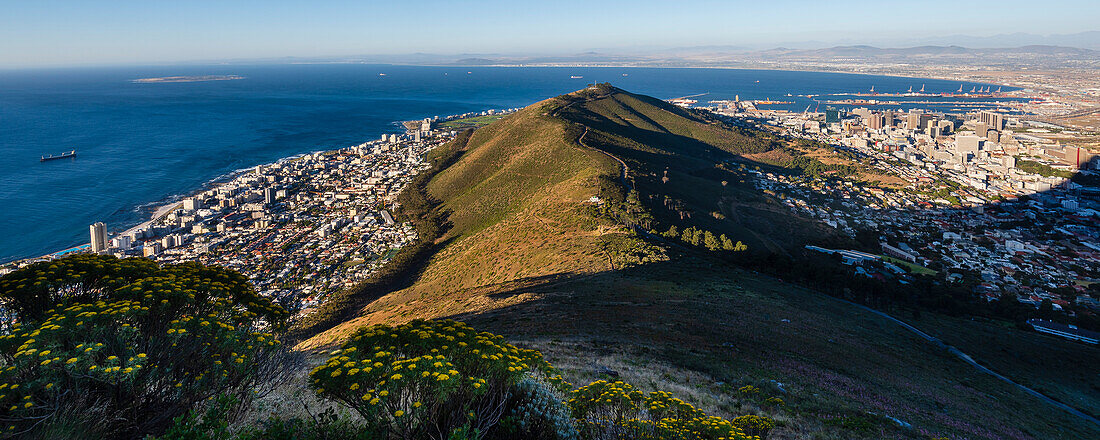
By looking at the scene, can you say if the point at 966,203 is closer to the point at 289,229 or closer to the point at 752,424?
the point at 752,424

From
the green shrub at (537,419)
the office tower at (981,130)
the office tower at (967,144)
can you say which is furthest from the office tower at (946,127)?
the green shrub at (537,419)

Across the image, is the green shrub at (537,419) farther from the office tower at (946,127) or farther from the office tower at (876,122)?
the office tower at (946,127)

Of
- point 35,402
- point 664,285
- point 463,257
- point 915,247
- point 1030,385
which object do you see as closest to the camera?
point 35,402

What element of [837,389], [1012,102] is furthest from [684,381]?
[1012,102]

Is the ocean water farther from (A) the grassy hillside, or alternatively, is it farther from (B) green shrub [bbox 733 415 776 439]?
(B) green shrub [bbox 733 415 776 439]

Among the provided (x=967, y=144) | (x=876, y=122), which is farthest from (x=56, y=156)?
(x=876, y=122)

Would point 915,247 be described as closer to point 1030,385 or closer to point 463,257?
point 1030,385
